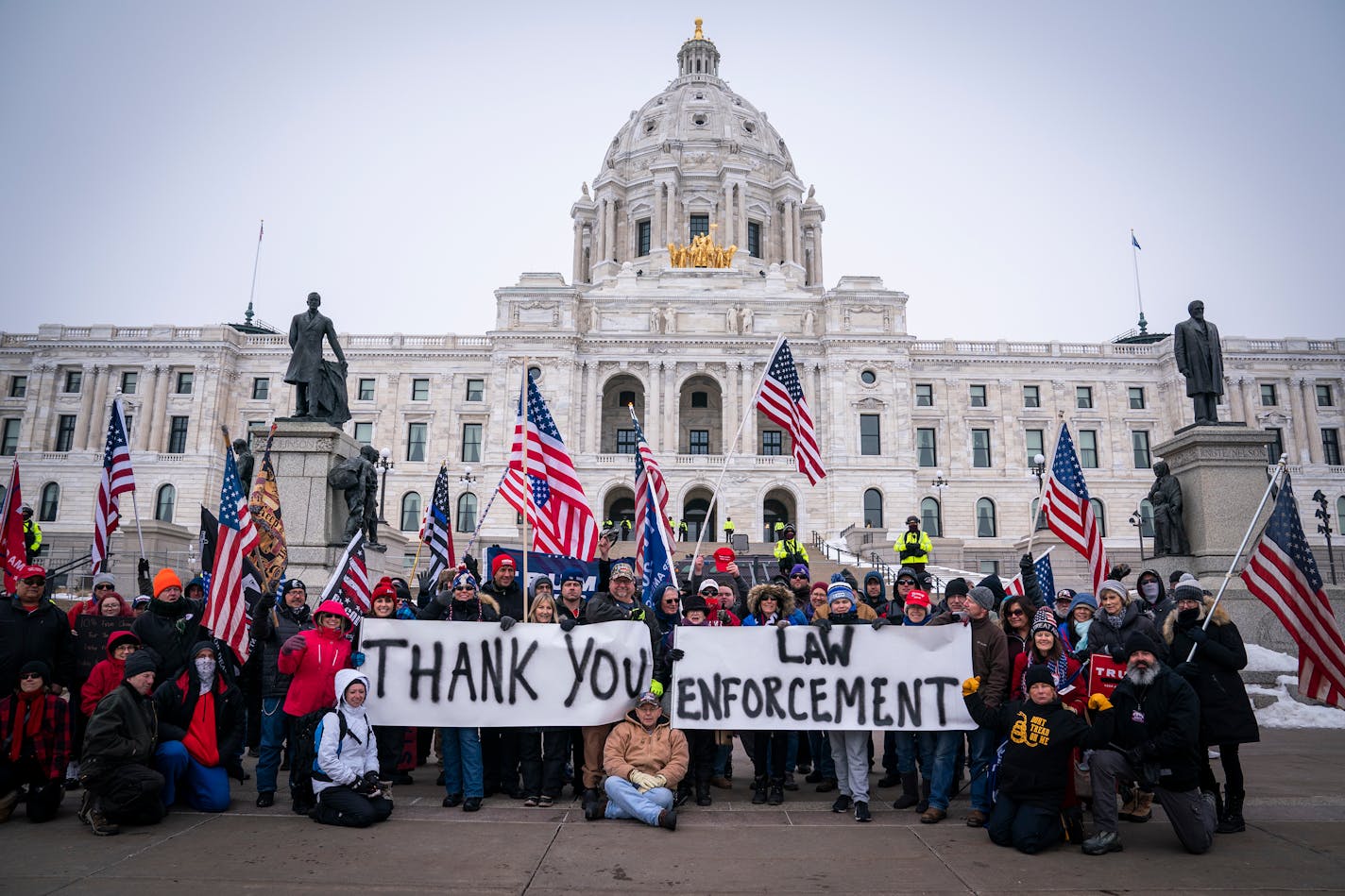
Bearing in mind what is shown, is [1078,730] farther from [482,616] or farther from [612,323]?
[612,323]

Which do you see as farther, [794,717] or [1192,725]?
[794,717]

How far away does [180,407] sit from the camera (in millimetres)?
53562

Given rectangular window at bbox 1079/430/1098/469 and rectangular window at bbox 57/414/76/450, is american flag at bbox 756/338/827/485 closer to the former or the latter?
rectangular window at bbox 1079/430/1098/469

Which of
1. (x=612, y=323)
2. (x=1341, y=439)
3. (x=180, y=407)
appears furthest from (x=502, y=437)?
(x=1341, y=439)

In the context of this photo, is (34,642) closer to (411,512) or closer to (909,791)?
(909,791)

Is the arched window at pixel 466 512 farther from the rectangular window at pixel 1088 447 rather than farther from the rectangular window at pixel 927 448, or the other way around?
the rectangular window at pixel 1088 447

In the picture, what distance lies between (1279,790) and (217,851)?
29.8 ft

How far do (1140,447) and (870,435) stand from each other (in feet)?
57.5

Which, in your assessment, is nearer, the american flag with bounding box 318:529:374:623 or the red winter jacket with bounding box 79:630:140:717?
the red winter jacket with bounding box 79:630:140:717

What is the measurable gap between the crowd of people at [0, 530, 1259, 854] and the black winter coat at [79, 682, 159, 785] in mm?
15

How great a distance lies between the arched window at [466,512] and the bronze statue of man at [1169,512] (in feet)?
130

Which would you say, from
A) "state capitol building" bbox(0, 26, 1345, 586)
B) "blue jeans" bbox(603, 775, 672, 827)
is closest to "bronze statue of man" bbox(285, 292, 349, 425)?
"blue jeans" bbox(603, 775, 672, 827)

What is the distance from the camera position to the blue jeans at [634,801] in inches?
270

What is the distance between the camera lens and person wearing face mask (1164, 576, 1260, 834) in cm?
672
